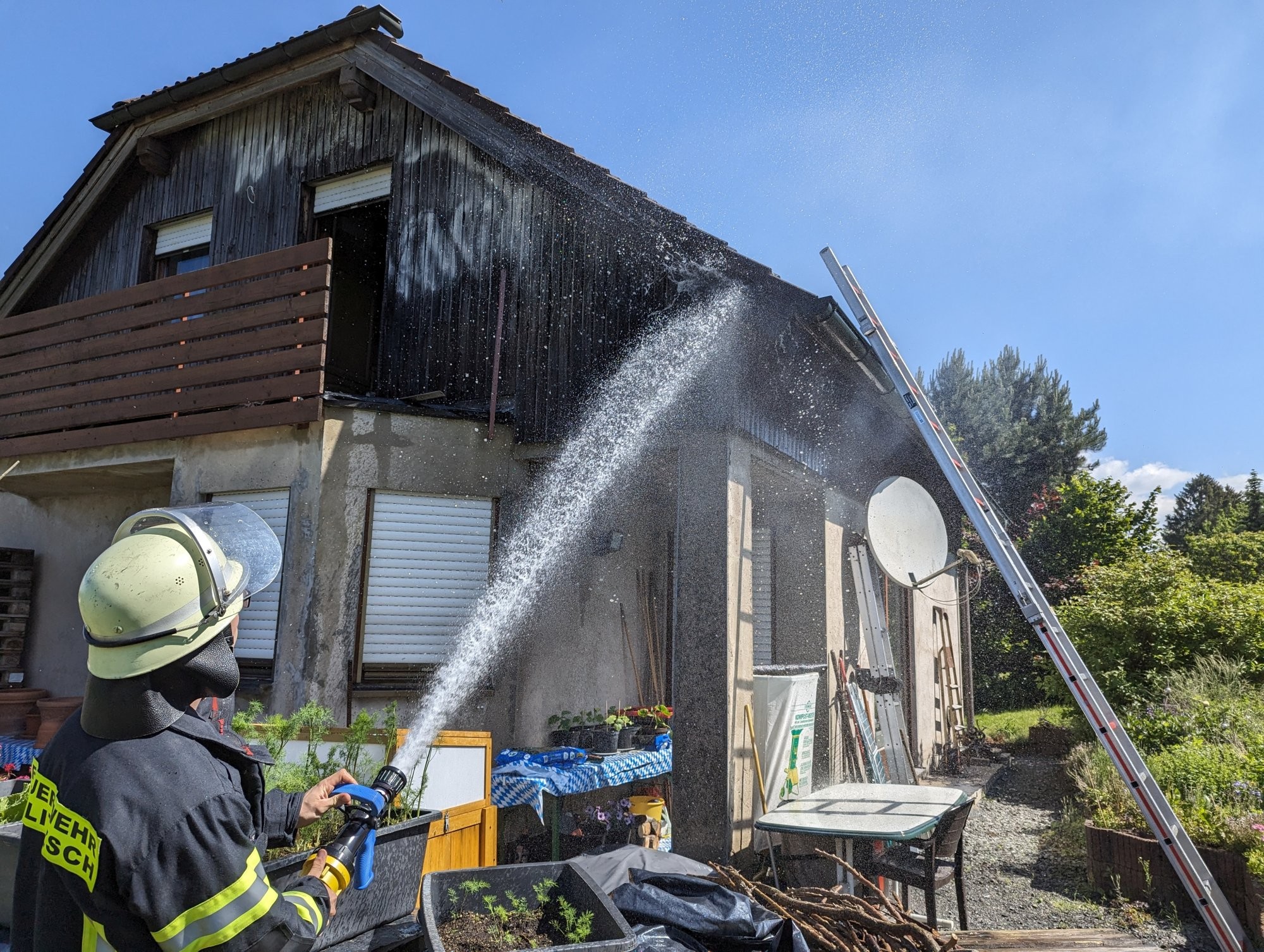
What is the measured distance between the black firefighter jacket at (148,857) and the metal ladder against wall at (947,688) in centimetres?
1380

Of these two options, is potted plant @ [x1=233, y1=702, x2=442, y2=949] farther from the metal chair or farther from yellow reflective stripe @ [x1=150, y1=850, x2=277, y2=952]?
the metal chair

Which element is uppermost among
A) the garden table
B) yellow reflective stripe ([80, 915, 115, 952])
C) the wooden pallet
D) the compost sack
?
yellow reflective stripe ([80, 915, 115, 952])

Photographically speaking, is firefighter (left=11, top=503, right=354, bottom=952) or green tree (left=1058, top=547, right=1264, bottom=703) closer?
firefighter (left=11, top=503, right=354, bottom=952)

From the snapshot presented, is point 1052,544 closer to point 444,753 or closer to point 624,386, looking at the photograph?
point 624,386

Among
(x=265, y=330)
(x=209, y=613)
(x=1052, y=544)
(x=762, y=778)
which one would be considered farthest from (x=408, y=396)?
(x=1052, y=544)

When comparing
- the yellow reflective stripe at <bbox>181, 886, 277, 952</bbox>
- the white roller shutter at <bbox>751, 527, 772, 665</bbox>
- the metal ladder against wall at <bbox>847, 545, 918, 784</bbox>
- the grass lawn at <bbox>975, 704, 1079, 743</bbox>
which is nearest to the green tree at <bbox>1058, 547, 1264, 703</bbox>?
the grass lawn at <bbox>975, 704, 1079, 743</bbox>

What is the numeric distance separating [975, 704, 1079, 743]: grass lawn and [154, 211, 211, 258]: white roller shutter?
14630 millimetres

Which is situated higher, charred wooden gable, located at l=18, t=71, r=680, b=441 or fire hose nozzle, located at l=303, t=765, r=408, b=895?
charred wooden gable, located at l=18, t=71, r=680, b=441

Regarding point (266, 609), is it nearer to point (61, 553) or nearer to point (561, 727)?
point (561, 727)

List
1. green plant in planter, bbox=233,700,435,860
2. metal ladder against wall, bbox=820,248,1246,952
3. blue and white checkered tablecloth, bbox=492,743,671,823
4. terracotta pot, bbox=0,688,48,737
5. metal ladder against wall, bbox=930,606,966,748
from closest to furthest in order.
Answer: green plant in planter, bbox=233,700,435,860 < metal ladder against wall, bbox=820,248,1246,952 < blue and white checkered tablecloth, bbox=492,743,671,823 < terracotta pot, bbox=0,688,48,737 < metal ladder against wall, bbox=930,606,966,748

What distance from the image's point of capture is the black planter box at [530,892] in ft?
8.43

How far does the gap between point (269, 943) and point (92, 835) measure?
0.46 metres

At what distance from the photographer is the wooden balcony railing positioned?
801cm

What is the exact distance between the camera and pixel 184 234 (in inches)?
436
